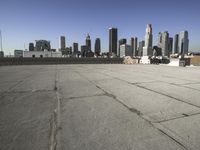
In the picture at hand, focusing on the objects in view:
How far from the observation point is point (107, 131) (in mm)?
2795

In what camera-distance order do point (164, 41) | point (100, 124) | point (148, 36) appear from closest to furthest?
point (100, 124) → point (148, 36) → point (164, 41)

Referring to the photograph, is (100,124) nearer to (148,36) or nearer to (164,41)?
(148,36)

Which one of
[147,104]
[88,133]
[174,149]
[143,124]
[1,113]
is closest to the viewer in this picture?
[174,149]

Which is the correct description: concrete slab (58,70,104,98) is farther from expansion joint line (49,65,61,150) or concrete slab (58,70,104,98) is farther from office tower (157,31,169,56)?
office tower (157,31,169,56)

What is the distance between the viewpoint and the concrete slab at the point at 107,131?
2361 millimetres

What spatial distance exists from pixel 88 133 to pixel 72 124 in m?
0.50

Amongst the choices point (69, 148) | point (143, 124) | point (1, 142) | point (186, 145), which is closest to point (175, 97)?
point (143, 124)

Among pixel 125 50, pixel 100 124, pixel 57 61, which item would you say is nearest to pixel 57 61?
pixel 57 61

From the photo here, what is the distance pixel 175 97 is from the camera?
5125mm

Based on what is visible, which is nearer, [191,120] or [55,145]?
[55,145]

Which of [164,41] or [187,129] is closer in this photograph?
[187,129]

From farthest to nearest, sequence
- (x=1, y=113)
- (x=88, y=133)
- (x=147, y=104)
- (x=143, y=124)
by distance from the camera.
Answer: (x=147, y=104) < (x=1, y=113) < (x=143, y=124) < (x=88, y=133)

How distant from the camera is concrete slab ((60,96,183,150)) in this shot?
7.75 feet

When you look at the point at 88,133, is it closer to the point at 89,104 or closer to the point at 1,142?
the point at 1,142
